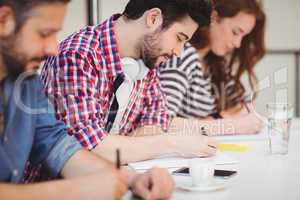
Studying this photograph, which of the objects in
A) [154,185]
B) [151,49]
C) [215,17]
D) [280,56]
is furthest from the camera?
[280,56]

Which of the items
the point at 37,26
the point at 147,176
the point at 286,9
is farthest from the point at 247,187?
the point at 286,9

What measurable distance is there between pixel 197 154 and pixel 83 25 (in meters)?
0.52

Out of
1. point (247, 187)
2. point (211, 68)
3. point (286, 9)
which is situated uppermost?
point (286, 9)

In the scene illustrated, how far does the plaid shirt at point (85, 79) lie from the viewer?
1392mm

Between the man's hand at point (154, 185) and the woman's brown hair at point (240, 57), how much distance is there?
3.86 ft

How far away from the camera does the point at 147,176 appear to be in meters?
1.02

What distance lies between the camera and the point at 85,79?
1420 mm

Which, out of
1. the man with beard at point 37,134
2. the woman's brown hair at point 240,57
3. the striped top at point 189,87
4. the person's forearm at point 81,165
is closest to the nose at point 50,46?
the man with beard at point 37,134

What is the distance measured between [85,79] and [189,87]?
79cm

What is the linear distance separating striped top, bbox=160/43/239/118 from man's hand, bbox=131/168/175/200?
0.94 metres

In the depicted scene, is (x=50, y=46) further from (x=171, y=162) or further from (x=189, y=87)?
(x=189, y=87)

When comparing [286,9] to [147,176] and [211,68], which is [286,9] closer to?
[211,68]

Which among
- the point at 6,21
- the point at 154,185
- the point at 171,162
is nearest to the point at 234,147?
the point at 171,162

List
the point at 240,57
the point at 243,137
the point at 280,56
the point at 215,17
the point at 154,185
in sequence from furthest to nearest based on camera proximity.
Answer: the point at 280,56 < the point at 240,57 < the point at 215,17 < the point at 243,137 < the point at 154,185
